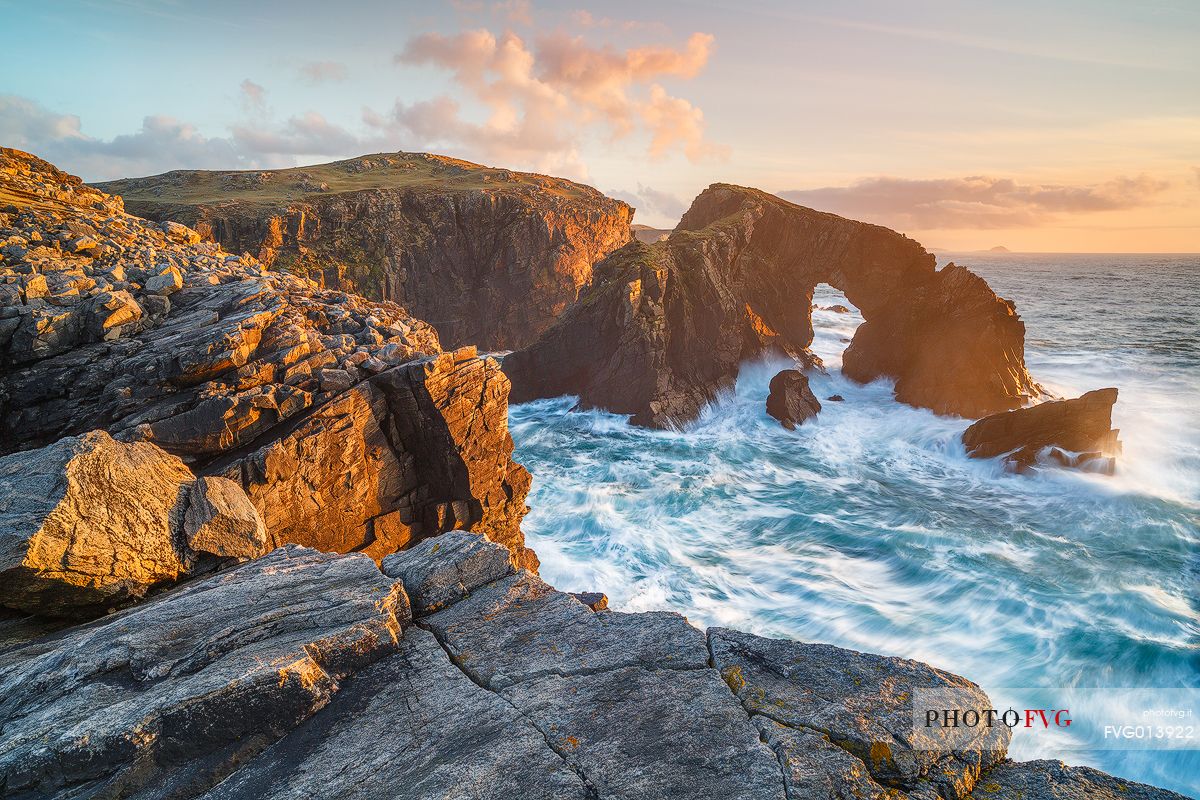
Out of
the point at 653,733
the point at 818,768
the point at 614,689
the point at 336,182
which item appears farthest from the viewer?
the point at 336,182

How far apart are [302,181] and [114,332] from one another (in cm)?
7447

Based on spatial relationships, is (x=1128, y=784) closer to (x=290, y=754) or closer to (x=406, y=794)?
(x=406, y=794)

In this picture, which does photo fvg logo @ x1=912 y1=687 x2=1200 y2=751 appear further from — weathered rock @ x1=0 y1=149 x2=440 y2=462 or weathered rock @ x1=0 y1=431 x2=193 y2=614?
weathered rock @ x1=0 y1=149 x2=440 y2=462

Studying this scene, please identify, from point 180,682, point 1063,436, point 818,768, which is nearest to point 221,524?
point 180,682

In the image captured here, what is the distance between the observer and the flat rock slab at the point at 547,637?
26.7ft

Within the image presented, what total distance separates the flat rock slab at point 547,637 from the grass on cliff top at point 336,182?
75.4 meters

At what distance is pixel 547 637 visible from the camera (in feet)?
28.9

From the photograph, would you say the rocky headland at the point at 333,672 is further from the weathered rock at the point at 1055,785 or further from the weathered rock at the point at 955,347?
the weathered rock at the point at 955,347

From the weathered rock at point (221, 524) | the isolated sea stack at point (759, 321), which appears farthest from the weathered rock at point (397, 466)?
the isolated sea stack at point (759, 321)

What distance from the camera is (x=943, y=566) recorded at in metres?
27.5

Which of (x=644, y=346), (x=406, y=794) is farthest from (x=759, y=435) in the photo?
(x=406, y=794)

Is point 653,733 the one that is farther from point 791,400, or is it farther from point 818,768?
point 791,400

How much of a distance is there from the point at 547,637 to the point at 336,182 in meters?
93.2

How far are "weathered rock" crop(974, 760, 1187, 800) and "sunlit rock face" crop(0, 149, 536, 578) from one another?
43.7 feet
